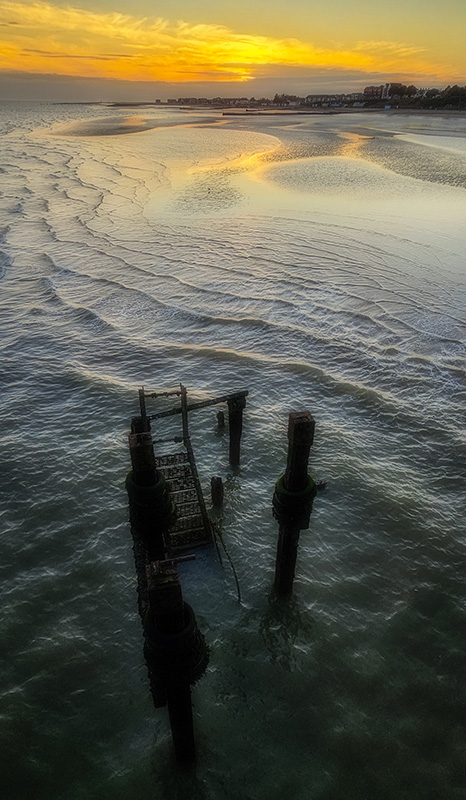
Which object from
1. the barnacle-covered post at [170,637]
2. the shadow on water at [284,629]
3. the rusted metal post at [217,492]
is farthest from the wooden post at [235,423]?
the barnacle-covered post at [170,637]

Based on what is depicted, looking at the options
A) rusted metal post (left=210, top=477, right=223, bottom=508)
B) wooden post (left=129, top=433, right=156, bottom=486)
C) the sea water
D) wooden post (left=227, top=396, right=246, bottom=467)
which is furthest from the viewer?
wooden post (left=227, top=396, right=246, bottom=467)

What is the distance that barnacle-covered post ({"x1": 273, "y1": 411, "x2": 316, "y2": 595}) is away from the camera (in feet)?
24.0

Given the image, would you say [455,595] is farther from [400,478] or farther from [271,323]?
[271,323]

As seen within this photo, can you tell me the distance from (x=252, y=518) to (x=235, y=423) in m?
2.66

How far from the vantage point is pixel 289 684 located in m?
8.79

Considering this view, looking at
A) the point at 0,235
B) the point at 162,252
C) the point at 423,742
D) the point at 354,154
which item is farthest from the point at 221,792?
the point at 354,154

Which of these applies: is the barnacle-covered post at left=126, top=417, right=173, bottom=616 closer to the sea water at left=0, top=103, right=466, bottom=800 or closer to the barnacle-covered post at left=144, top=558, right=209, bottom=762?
the barnacle-covered post at left=144, top=558, right=209, bottom=762

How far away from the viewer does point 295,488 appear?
796 cm

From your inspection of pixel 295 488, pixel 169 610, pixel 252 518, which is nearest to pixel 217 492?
pixel 252 518

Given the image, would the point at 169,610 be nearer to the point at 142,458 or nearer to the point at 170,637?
the point at 170,637

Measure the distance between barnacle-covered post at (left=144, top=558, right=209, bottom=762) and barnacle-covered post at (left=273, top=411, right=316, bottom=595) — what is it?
2804mm

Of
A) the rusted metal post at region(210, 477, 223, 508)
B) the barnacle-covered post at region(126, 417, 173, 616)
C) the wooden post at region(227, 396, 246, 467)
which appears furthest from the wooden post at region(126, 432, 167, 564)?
the wooden post at region(227, 396, 246, 467)

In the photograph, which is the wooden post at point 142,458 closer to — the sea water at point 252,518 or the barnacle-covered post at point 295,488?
the barnacle-covered post at point 295,488

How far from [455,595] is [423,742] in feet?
11.0
